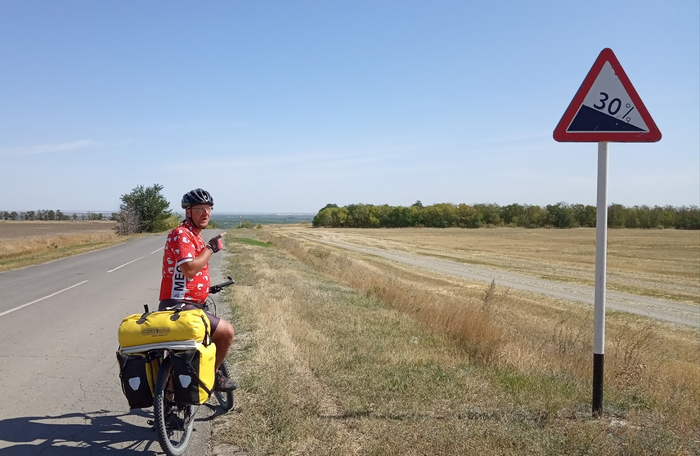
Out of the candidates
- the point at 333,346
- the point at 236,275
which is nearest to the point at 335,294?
the point at 236,275

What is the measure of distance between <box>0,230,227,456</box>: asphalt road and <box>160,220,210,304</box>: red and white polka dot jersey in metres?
1.20

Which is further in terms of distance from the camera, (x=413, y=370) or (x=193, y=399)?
(x=413, y=370)

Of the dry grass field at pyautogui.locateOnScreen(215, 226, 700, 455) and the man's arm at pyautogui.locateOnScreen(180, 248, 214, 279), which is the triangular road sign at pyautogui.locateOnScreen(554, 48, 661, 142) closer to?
the dry grass field at pyautogui.locateOnScreen(215, 226, 700, 455)

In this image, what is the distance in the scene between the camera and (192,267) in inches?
159

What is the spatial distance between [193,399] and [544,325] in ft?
36.9

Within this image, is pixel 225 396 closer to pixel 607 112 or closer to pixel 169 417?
pixel 169 417

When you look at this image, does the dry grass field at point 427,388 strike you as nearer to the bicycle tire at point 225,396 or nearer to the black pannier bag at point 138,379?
the bicycle tire at point 225,396

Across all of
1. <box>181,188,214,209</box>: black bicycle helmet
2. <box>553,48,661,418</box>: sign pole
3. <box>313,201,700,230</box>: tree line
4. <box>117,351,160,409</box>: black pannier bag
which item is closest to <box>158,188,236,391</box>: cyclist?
<box>181,188,214,209</box>: black bicycle helmet

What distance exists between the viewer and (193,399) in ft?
12.3

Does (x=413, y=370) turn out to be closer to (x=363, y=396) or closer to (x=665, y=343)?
(x=363, y=396)

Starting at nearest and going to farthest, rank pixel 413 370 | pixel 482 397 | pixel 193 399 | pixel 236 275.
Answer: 1. pixel 193 399
2. pixel 482 397
3. pixel 413 370
4. pixel 236 275

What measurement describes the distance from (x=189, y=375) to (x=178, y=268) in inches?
34.1

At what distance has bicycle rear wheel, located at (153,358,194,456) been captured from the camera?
3.65m

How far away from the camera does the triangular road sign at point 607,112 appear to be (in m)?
4.38
